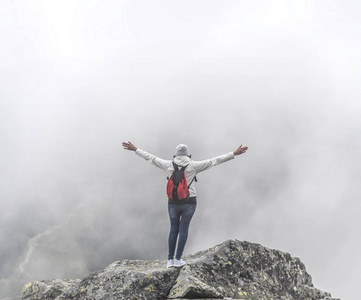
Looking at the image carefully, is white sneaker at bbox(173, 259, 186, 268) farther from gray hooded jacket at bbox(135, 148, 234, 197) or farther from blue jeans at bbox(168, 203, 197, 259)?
gray hooded jacket at bbox(135, 148, 234, 197)

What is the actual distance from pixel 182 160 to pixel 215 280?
4405mm

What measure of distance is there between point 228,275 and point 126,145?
248 inches

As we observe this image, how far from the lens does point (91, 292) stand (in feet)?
40.8

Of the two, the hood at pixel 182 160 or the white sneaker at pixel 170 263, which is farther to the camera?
the hood at pixel 182 160

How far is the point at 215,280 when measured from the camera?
41.8 feet

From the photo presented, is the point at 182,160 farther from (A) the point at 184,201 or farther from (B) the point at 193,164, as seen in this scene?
(A) the point at 184,201

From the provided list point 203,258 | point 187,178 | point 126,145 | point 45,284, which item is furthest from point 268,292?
point 45,284

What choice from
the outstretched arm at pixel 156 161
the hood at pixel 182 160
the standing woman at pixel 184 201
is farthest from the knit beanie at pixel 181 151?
the outstretched arm at pixel 156 161

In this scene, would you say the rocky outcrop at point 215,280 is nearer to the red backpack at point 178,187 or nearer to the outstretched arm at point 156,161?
the red backpack at point 178,187

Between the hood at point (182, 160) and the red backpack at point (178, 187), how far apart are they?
29 centimetres

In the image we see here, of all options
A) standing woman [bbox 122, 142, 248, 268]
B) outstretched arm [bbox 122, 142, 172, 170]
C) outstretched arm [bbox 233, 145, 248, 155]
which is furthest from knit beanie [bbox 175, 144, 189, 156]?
outstretched arm [bbox 233, 145, 248, 155]

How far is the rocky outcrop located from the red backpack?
2.51 metres

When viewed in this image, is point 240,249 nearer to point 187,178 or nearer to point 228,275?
point 228,275

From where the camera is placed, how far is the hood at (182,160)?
13305 millimetres
